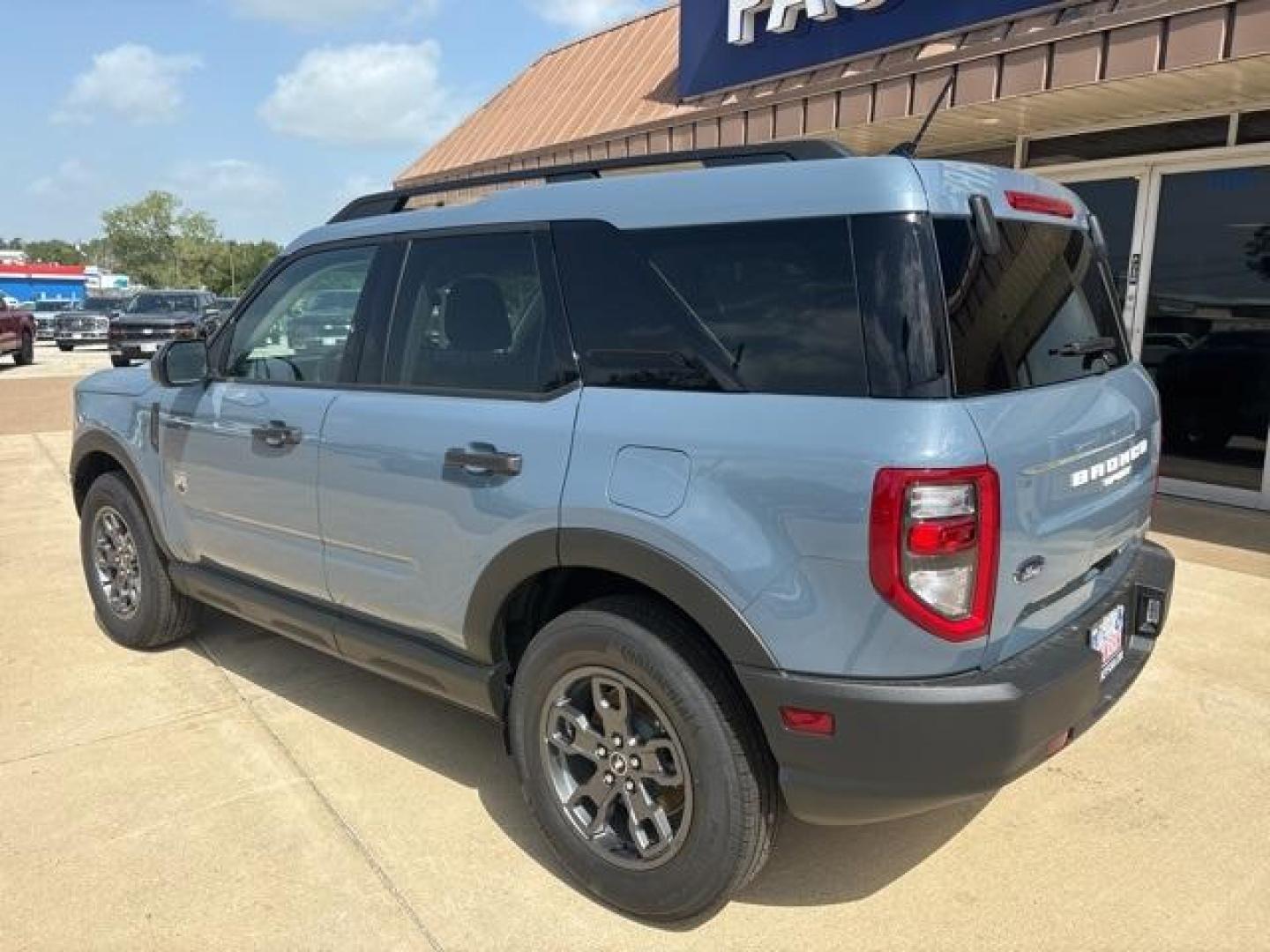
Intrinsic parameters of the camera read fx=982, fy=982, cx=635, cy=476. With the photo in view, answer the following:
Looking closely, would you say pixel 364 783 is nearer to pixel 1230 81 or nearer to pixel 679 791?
pixel 679 791

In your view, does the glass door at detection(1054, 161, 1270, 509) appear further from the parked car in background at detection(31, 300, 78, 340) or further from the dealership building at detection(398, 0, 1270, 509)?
the parked car in background at detection(31, 300, 78, 340)

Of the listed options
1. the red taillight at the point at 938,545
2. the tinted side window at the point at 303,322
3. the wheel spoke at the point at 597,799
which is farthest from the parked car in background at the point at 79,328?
the red taillight at the point at 938,545

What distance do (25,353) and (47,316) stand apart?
17700mm

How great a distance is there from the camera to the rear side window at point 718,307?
2207 mm

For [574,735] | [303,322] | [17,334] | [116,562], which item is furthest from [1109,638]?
[17,334]

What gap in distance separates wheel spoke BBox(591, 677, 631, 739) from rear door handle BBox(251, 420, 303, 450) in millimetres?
1409

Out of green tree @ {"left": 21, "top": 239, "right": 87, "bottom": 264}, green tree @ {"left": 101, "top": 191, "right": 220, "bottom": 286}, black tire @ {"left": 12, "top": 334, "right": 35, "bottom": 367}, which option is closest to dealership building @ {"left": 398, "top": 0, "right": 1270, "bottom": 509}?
black tire @ {"left": 12, "top": 334, "right": 35, "bottom": 367}

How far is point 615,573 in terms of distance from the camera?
8.23ft

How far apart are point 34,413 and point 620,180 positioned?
43.1ft

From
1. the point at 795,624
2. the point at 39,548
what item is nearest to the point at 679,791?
the point at 795,624

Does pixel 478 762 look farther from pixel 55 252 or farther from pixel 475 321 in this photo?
pixel 55 252

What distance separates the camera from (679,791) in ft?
8.38

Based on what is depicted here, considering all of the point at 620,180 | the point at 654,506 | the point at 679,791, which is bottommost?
the point at 679,791

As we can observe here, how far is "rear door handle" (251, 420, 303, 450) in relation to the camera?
3.31 m
